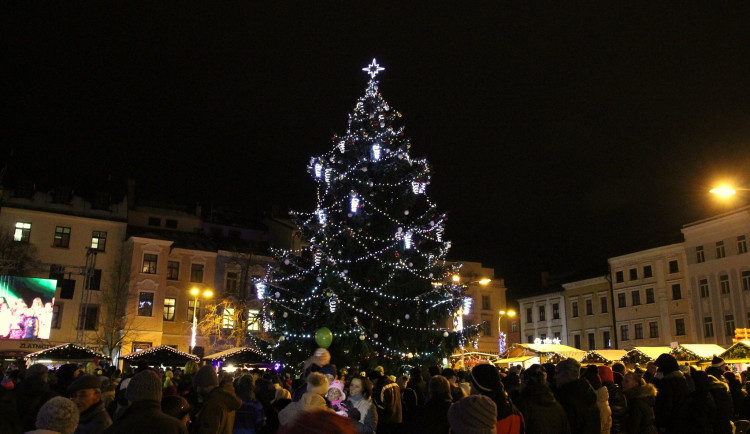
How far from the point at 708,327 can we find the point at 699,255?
5.11 metres

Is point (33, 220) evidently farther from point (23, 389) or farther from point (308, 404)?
point (308, 404)

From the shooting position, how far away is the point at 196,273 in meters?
46.7

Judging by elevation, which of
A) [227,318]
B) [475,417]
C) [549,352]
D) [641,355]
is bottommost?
[475,417]

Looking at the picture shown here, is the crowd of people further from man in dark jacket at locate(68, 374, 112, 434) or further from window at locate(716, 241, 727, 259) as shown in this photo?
window at locate(716, 241, 727, 259)

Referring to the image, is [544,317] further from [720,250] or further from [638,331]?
[720,250]

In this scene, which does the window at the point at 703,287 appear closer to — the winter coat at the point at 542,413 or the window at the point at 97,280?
the window at the point at 97,280

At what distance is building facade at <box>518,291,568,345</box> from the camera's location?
5634cm

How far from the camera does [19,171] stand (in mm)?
47969

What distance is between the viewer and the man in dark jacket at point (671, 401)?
7.91 metres

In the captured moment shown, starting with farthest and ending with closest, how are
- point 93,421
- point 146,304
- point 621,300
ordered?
point 621,300
point 146,304
point 93,421

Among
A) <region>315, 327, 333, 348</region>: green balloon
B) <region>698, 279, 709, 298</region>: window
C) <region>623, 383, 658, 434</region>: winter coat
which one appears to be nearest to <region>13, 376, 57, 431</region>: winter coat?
<region>623, 383, 658, 434</region>: winter coat

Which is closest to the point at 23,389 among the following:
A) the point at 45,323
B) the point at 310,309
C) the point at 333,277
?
the point at 333,277

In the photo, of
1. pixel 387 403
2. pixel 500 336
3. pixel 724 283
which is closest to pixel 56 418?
pixel 387 403

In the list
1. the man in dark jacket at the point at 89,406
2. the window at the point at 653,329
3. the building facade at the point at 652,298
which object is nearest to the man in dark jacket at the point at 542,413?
the man in dark jacket at the point at 89,406
